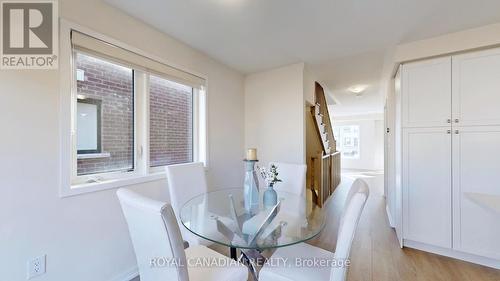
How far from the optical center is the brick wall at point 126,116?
5.92ft

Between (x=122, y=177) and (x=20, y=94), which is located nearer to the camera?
(x=20, y=94)

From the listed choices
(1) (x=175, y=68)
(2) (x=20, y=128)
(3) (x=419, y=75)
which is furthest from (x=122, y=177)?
(3) (x=419, y=75)

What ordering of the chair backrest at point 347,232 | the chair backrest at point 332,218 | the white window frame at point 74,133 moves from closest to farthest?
the chair backrest at point 347,232 → the white window frame at point 74,133 → the chair backrest at point 332,218

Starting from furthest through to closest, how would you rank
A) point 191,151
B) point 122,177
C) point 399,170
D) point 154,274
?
point 191,151, point 399,170, point 122,177, point 154,274

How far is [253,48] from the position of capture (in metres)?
2.59

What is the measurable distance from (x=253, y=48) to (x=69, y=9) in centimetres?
170

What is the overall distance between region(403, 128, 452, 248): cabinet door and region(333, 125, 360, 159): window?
709 cm

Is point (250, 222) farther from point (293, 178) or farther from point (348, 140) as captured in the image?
point (348, 140)

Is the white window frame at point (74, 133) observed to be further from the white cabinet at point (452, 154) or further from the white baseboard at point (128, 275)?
the white cabinet at point (452, 154)

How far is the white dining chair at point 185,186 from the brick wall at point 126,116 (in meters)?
0.46

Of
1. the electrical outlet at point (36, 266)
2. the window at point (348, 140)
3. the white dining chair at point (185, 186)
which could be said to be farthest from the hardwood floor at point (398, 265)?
the window at point (348, 140)

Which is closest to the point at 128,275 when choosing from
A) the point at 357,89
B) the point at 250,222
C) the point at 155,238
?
the point at 250,222

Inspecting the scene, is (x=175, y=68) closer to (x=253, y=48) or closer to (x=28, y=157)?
(x=253, y=48)

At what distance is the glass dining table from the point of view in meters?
1.26
